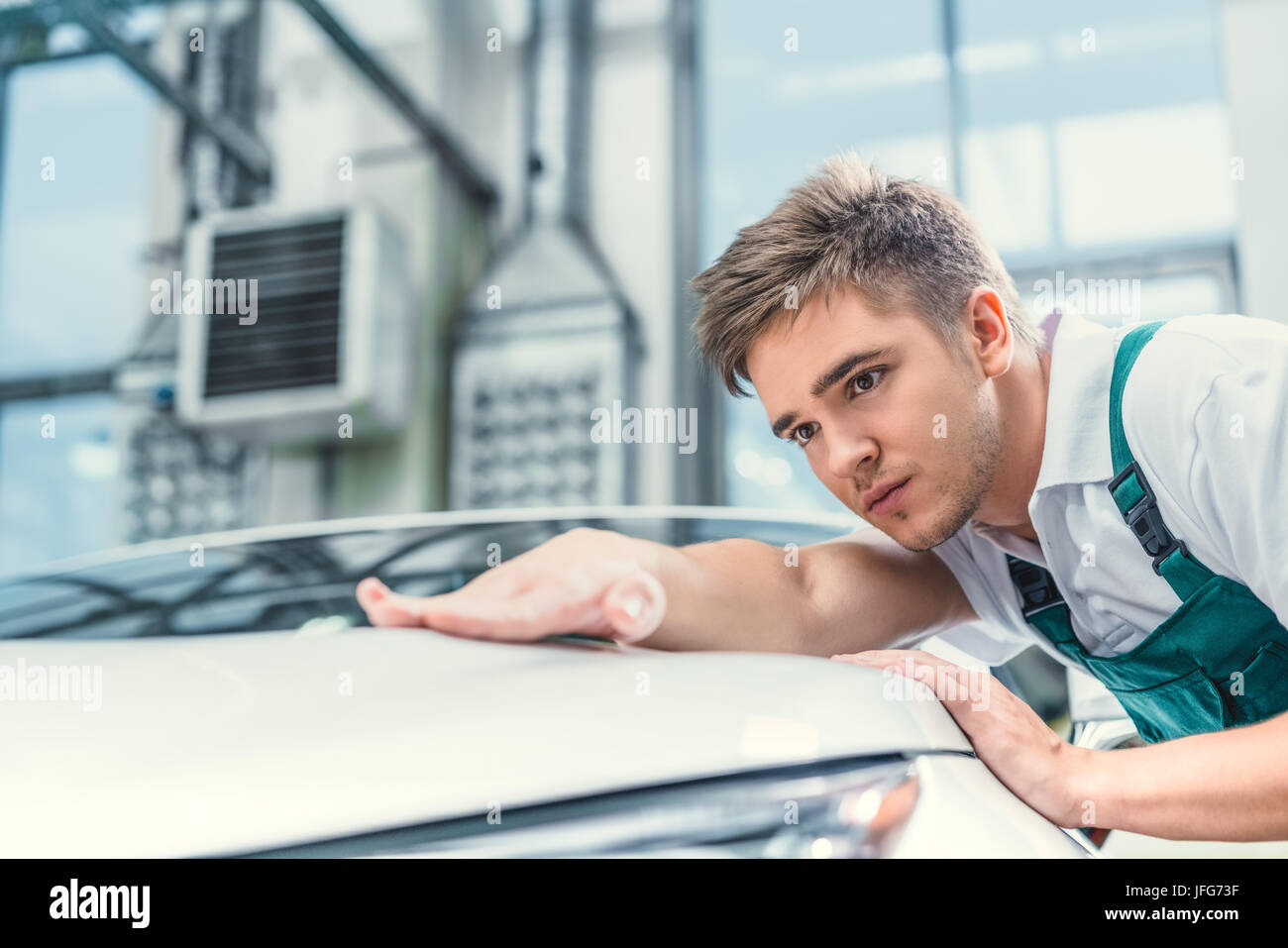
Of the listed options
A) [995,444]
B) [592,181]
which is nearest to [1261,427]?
[995,444]

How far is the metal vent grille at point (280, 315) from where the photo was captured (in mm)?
3055

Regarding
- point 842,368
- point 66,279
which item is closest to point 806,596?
point 842,368

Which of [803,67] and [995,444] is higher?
[803,67]

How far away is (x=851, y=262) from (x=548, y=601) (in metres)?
0.44

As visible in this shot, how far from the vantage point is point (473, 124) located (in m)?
3.74

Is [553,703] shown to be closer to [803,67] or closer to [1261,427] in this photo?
[1261,427]

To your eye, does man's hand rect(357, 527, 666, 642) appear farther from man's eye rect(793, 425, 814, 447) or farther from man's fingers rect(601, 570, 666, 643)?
man's eye rect(793, 425, 814, 447)

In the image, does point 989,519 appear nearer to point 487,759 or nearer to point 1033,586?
point 1033,586

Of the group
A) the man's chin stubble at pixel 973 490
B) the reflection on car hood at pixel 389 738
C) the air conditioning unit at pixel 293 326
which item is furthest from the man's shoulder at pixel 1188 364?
the air conditioning unit at pixel 293 326

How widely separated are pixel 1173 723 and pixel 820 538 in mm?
415

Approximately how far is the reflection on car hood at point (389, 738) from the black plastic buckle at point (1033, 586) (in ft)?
1.61

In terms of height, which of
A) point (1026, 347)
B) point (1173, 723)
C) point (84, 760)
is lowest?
point (1173, 723)

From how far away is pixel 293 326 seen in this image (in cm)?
311

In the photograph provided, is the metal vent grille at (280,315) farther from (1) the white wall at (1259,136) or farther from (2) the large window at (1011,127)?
(1) the white wall at (1259,136)
